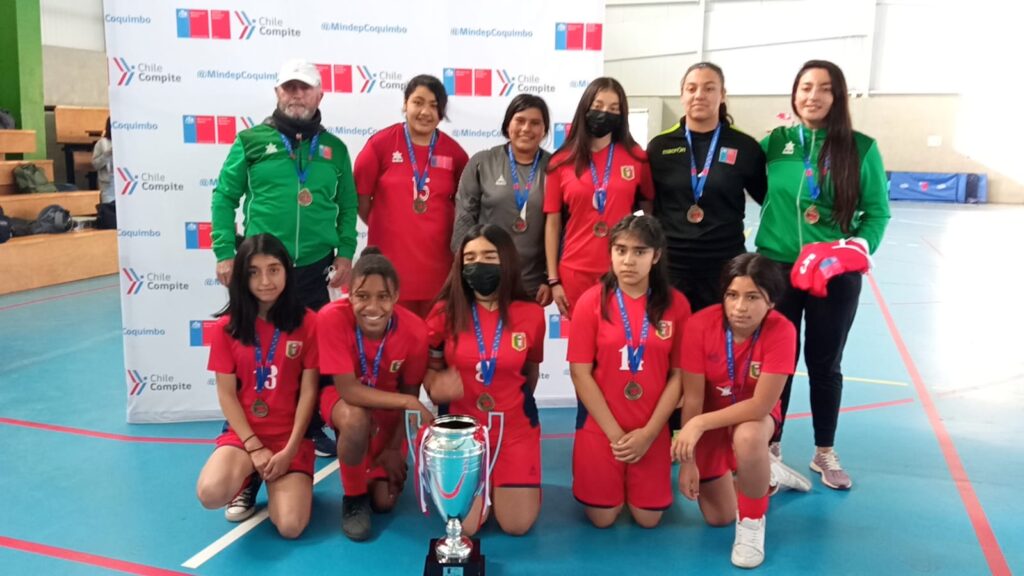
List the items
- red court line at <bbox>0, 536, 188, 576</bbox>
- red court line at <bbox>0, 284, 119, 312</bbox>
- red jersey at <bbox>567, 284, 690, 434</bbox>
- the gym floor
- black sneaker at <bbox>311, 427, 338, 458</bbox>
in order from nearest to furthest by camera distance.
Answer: red court line at <bbox>0, 536, 188, 576</bbox>, the gym floor, red jersey at <bbox>567, 284, 690, 434</bbox>, black sneaker at <bbox>311, 427, 338, 458</bbox>, red court line at <bbox>0, 284, 119, 312</bbox>

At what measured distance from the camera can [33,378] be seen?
506 cm

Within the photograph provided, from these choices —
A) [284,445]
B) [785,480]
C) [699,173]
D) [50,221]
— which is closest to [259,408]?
[284,445]

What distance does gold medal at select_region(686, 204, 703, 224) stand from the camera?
11.4 feet

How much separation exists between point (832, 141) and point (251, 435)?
2.71 meters

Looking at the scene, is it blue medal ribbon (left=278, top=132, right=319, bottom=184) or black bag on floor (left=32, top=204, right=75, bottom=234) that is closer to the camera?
blue medal ribbon (left=278, top=132, right=319, bottom=184)

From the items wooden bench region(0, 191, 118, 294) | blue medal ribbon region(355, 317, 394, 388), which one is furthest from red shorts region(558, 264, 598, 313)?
wooden bench region(0, 191, 118, 294)

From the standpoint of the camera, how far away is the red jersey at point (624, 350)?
3.12 m

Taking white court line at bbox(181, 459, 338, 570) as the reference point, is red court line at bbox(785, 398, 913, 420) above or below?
above

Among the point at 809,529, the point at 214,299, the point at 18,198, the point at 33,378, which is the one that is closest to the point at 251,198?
the point at 214,299

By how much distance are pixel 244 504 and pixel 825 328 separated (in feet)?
8.58

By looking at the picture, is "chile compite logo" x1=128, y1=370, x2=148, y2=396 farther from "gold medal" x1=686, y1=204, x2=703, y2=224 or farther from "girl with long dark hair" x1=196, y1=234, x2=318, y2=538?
"gold medal" x1=686, y1=204, x2=703, y2=224

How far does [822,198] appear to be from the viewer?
3340 mm

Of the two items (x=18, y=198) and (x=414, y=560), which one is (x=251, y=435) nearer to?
(x=414, y=560)

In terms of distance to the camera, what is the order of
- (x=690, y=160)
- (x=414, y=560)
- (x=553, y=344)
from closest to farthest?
(x=414, y=560) → (x=690, y=160) → (x=553, y=344)
